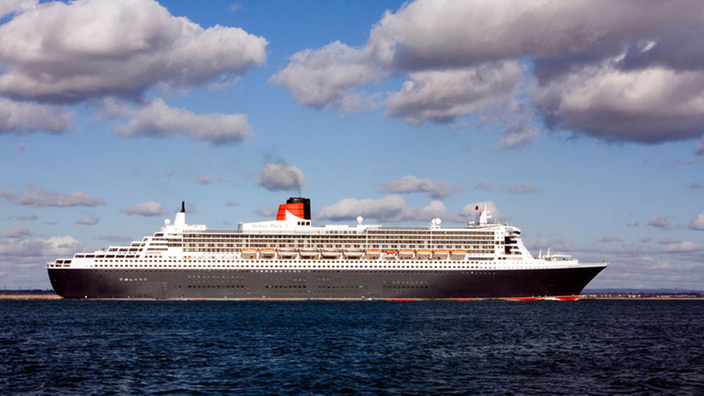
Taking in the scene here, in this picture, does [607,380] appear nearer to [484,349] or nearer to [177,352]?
[484,349]

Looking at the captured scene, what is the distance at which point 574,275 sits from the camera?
303 ft

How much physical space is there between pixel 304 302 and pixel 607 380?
63325 mm

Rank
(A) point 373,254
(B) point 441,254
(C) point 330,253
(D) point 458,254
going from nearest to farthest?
(A) point 373,254
(C) point 330,253
(B) point 441,254
(D) point 458,254

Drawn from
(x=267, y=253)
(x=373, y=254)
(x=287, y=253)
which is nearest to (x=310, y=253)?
(x=287, y=253)

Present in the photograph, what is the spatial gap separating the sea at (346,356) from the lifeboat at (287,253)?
31.9 m

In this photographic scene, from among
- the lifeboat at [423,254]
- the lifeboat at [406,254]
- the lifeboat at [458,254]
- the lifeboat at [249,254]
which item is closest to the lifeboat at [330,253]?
the lifeboat at [406,254]

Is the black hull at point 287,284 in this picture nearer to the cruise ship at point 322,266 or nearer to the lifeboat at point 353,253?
the cruise ship at point 322,266

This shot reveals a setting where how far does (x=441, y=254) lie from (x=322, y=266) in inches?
648

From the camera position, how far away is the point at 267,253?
91562 mm

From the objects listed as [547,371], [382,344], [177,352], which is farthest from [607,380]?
[177,352]

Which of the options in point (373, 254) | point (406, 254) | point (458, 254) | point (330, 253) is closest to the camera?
point (373, 254)

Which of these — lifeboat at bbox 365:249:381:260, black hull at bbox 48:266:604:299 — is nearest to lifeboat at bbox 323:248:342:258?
black hull at bbox 48:266:604:299

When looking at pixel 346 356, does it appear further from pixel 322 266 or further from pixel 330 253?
pixel 330 253

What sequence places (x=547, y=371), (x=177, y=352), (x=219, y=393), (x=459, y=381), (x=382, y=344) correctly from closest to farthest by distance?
(x=219, y=393), (x=459, y=381), (x=547, y=371), (x=177, y=352), (x=382, y=344)
